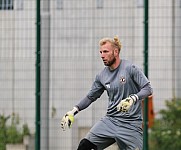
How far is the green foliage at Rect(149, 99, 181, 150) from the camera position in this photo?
11.6 metres

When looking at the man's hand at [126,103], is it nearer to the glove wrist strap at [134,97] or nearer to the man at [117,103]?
the glove wrist strap at [134,97]

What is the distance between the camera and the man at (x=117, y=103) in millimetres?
8039

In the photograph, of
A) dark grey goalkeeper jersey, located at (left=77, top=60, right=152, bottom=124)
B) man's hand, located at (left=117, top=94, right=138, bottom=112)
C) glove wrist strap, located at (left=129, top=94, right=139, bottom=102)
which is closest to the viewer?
man's hand, located at (left=117, top=94, right=138, bottom=112)

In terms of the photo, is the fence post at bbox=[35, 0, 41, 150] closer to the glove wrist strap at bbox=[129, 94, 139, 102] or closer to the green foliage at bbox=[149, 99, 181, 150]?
the green foliage at bbox=[149, 99, 181, 150]

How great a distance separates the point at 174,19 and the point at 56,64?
1.99 metres

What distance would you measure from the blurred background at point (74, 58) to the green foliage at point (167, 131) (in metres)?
0.04

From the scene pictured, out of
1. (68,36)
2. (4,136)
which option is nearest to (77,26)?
(68,36)

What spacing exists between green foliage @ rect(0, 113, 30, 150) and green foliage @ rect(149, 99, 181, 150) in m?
2.01

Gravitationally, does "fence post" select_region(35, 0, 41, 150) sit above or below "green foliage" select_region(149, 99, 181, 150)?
above

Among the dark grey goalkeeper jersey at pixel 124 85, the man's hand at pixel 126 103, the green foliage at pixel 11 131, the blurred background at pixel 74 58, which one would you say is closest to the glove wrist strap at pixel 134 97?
the man's hand at pixel 126 103

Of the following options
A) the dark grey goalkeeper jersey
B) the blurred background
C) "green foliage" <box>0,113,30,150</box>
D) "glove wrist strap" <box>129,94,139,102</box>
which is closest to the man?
the dark grey goalkeeper jersey

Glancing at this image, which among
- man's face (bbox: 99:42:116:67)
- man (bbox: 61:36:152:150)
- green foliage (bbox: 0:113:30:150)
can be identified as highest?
man's face (bbox: 99:42:116:67)

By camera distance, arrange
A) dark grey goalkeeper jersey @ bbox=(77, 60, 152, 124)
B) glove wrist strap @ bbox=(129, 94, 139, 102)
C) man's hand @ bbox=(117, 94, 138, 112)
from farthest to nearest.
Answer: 1. dark grey goalkeeper jersey @ bbox=(77, 60, 152, 124)
2. glove wrist strap @ bbox=(129, 94, 139, 102)
3. man's hand @ bbox=(117, 94, 138, 112)

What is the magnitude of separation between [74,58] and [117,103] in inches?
142
